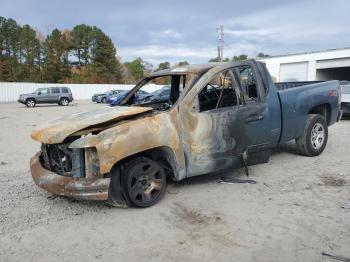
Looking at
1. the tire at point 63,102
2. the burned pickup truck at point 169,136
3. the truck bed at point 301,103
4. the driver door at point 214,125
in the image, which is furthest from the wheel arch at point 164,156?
the tire at point 63,102

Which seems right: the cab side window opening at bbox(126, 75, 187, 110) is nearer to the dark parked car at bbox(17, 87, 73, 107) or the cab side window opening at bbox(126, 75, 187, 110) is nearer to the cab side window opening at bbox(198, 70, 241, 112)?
the cab side window opening at bbox(198, 70, 241, 112)

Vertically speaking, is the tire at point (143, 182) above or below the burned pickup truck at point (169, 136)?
below

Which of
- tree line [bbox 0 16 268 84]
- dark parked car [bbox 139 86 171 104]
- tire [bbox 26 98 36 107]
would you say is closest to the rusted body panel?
dark parked car [bbox 139 86 171 104]

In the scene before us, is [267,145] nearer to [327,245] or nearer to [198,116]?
[198,116]

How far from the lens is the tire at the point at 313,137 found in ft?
23.3

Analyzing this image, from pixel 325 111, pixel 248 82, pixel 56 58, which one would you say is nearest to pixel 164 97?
pixel 248 82

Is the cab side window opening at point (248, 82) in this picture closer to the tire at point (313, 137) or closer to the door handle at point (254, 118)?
the door handle at point (254, 118)

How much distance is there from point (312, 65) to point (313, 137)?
29.6 metres

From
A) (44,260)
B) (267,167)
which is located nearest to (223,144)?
(267,167)

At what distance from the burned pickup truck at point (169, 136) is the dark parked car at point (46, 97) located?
87.5 feet

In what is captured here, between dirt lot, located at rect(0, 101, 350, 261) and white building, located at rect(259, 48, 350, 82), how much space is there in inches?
1077

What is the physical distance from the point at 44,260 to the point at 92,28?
2786 inches

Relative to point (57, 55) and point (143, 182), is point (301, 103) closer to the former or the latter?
point (143, 182)

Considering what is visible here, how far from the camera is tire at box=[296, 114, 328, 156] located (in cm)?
711
